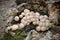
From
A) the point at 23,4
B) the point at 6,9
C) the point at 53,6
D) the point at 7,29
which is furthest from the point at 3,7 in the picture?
the point at 53,6

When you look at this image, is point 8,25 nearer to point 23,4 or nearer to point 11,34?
point 11,34

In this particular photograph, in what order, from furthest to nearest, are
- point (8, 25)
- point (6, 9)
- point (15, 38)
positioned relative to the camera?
1. point (6, 9)
2. point (8, 25)
3. point (15, 38)

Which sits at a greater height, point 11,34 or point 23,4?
point 23,4

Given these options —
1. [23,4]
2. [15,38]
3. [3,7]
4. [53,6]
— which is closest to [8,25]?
[15,38]

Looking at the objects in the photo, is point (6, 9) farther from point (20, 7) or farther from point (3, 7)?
point (20, 7)

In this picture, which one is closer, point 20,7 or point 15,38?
point 15,38

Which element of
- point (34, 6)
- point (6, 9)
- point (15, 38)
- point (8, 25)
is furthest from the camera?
point (6, 9)
